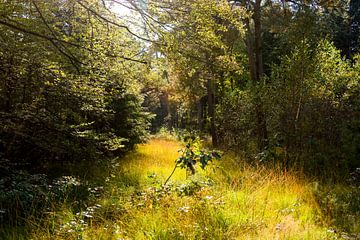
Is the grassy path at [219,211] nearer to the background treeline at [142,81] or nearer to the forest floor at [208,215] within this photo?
the forest floor at [208,215]

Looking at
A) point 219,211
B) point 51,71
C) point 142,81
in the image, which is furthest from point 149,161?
point 219,211

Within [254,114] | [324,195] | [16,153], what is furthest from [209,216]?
[254,114]

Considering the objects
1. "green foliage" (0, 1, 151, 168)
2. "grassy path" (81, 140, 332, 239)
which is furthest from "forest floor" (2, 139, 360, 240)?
"green foliage" (0, 1, 151, 168)

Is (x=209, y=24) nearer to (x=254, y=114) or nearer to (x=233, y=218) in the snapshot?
(x=233, y=218)

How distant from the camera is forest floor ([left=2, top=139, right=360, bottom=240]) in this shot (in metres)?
2.78

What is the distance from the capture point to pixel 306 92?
23.0ft

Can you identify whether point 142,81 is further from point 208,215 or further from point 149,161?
point 208,215

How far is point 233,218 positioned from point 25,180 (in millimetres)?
3054

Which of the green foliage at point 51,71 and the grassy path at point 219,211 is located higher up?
the green foliage at point 51,71

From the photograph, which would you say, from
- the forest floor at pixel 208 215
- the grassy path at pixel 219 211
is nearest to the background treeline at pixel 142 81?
the forest floor at pixel 208 215

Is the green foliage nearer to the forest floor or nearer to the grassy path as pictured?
the forest floor

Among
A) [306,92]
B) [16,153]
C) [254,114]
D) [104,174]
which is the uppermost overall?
[306,92]

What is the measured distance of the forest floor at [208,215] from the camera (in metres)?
2.78

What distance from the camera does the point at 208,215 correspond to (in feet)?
10.1
